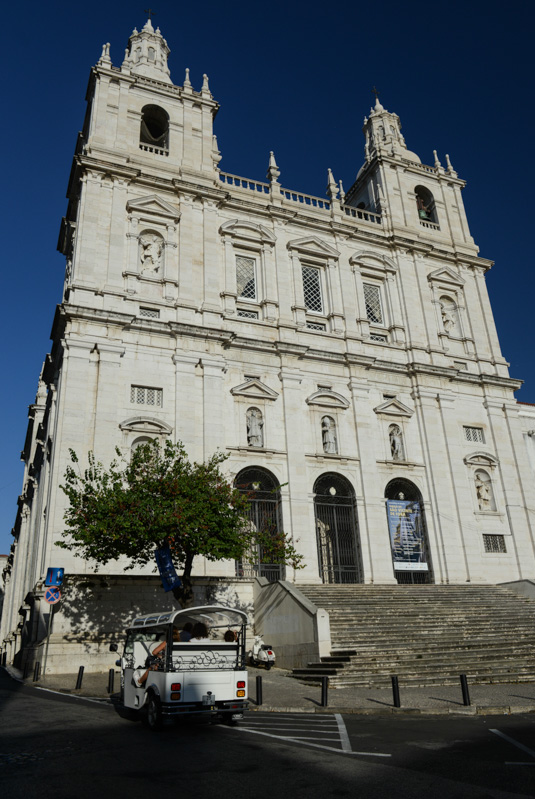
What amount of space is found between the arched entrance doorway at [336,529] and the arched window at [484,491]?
7602 mm

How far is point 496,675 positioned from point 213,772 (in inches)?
510

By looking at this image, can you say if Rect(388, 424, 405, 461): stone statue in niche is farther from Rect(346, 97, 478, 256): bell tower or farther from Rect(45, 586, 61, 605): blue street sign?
Rect(45, 586, 61, 605): blue street sign

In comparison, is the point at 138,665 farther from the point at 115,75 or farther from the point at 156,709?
the point at 115,75

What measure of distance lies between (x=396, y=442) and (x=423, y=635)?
12.6m

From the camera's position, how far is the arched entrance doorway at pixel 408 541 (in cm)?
2923

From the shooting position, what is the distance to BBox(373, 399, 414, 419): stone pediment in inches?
1253

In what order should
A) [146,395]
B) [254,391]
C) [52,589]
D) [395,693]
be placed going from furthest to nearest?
[254,391], [146,395], [52,589], [395,693]

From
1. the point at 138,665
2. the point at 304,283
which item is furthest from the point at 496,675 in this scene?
the point at 304,283

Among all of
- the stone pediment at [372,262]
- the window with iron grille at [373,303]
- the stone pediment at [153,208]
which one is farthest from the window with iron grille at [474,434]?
the stone pediment at [153,208]

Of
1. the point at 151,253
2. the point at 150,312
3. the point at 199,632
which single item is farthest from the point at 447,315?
the point at 199,632

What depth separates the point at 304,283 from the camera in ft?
113

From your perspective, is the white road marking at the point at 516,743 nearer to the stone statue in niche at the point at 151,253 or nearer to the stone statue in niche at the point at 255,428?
the stone statue in niche at the point at 255,428

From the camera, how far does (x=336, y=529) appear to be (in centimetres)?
2911

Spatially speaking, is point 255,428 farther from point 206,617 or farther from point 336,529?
point 206,617
